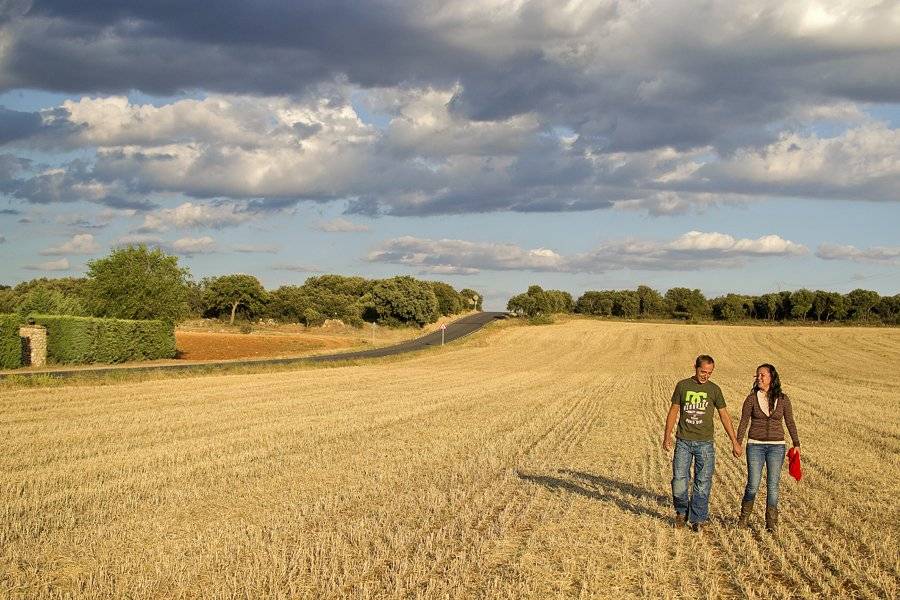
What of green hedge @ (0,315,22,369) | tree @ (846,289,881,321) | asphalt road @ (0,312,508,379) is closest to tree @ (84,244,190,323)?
asphalt road @ (0,312,508,379)

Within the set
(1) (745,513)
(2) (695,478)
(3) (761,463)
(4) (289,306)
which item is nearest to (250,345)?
(4) (289,306)

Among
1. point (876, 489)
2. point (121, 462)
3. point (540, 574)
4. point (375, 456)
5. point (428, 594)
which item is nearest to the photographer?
point (428, 594)

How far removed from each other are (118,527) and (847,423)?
70.1 feet

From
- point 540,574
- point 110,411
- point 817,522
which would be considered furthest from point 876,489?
point 110,411

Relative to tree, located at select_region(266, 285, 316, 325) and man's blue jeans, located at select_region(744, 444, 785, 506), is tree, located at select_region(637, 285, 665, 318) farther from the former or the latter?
man's blue jeans, located at select_region(744, 444, 785, 506)

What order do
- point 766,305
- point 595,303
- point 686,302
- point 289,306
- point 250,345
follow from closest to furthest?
1. point 250,345
2. point 289,306
3. point 766,305
4. point 686,302
5. point 595,303

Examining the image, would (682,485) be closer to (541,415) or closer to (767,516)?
(767,516)

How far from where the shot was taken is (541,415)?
2577cm

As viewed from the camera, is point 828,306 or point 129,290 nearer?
point 129,290

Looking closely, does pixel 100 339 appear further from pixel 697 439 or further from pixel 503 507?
pixel 697 439

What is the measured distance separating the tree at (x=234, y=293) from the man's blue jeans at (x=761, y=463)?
11272 cm

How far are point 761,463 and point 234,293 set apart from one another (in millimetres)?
115184

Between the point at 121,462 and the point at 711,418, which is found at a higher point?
the point at 711,418

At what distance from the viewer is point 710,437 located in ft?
36.8
